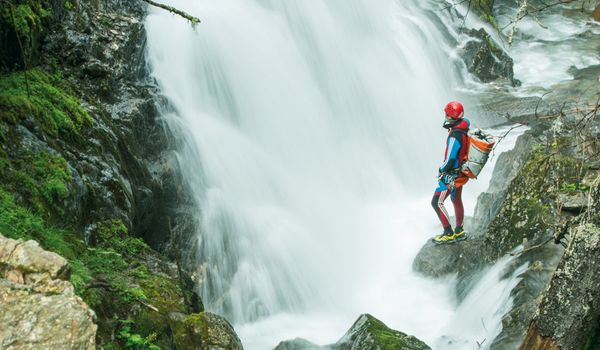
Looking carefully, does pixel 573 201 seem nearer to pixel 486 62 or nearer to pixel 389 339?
pixel 389 339

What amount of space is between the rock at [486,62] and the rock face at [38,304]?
616 inches

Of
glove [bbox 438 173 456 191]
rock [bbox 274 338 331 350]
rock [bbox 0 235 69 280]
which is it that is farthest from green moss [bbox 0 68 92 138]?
glove [bbox 438 173 456 191]

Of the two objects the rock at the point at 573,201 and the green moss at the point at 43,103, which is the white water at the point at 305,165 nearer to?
the rock at the point at 573,201

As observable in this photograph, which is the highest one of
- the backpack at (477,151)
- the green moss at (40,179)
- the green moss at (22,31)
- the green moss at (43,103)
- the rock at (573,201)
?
the green moss at (22,31)

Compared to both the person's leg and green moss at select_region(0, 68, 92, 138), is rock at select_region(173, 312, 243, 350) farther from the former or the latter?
the person's leg

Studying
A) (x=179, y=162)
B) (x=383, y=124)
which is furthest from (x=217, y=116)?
(x=383, y=124)

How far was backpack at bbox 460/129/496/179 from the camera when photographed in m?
7.50

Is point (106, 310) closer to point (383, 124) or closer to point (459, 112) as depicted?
point (459, 112)

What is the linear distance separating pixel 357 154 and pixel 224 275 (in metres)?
5.38

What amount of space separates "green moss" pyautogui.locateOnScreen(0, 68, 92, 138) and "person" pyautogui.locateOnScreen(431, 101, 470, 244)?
4687mm

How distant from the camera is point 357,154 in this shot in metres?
12.5

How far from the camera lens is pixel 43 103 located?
5.74 meters

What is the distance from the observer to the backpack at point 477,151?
7.50m

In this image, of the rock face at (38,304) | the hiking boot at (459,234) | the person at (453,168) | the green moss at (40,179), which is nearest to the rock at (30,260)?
the rock face at (38,304)
